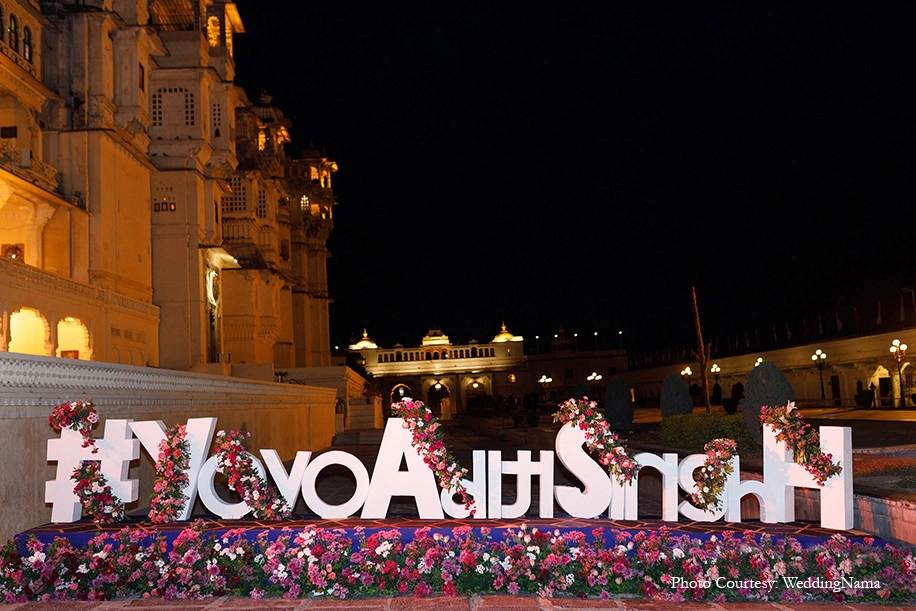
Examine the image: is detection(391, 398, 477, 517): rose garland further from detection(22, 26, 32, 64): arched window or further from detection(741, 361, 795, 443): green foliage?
detection(22, 26, 32, 64): arched window

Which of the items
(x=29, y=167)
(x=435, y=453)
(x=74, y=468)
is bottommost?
(x=74, y=468)

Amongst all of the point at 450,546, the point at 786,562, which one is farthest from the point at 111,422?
the point at 786,562

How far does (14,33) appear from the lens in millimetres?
22859

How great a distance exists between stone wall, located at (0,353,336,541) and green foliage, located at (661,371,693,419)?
1076 centimetres

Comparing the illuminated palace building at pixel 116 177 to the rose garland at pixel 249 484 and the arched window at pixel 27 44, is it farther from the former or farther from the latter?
the rose garland at pixel 249 484

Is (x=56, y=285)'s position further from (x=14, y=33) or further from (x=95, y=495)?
(x=95, y=495)

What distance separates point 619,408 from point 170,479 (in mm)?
19199

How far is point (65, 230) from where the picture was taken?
Answer: 24.0m

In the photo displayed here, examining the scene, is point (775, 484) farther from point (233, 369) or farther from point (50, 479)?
point (233, 369)

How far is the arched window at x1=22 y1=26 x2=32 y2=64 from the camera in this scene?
23203mm

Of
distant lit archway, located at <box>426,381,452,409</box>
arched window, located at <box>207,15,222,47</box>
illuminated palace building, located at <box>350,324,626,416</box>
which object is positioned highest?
arched window, located at <box>207,15,222,47</box>

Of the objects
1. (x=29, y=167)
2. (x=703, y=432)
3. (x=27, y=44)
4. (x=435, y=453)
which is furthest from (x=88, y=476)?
(x=27, y=44)

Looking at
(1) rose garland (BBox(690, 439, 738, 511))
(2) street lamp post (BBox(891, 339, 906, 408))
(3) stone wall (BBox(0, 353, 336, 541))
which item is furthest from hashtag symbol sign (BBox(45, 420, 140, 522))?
(2) street lamp post (BBox(891, 339, 906, 408))

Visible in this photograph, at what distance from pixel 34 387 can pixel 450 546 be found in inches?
192
